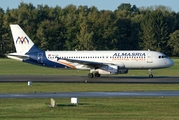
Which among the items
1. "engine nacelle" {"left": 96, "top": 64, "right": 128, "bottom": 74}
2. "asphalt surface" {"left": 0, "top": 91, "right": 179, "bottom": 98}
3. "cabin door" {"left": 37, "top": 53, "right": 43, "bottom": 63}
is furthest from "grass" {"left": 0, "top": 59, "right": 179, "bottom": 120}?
"cabin door" {"left": 37, "top": 53, "right": 43, "bottom": 63}

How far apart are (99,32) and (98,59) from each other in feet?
291

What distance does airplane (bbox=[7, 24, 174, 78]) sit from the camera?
62.4m

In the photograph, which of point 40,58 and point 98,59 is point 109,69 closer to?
point 98,59

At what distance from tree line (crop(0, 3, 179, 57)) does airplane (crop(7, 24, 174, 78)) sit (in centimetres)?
8017

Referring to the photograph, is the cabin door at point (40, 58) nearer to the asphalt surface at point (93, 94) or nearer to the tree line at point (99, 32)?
the asphalt surface at point (93, 94)

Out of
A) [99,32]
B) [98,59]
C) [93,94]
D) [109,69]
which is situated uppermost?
[99,32]

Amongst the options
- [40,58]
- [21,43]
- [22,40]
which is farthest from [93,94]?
[22,40]

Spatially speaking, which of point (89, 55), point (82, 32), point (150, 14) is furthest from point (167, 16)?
point (89, 55)

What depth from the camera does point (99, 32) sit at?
498ft

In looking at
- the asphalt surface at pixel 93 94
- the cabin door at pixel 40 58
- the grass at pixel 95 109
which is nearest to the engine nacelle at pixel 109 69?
the cabin door at pixel 40 58

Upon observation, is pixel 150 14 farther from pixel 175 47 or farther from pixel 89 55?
pixel 89 55

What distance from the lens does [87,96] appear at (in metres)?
37.6

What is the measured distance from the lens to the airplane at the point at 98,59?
62.4 metres

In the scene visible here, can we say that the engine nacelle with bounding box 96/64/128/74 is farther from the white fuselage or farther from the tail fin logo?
the tail fin logo
